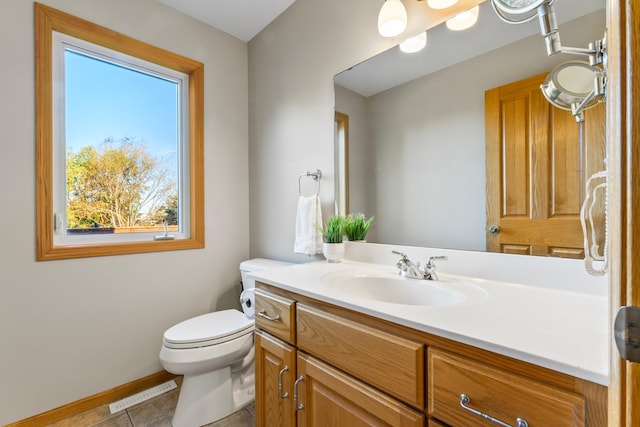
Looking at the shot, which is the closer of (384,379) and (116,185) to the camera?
(384,379)

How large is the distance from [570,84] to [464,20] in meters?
0.48

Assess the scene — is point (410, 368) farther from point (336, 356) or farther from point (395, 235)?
point (395, 235)

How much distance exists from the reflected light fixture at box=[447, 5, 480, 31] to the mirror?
0.7 inches

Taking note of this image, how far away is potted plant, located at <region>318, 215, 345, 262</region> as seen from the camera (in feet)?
4.79

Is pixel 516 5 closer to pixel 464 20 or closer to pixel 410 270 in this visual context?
pixel 464 20

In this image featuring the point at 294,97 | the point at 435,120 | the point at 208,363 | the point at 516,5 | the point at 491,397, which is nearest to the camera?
the point at 491,397

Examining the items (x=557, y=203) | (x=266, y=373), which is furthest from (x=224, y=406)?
(x=557, y=203)

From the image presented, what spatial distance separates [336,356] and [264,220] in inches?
54.0

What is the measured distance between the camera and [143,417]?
1.52 meters

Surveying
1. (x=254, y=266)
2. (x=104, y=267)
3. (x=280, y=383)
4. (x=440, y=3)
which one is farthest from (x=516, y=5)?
(x=104, y=267)

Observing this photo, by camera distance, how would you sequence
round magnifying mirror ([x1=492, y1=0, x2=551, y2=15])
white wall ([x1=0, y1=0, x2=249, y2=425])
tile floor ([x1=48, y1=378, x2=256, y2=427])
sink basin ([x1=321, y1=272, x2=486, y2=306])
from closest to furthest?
round magnifying mirror ([x1=492, y1=0, x2=551, y2=15]), sink basin ([x1=321, y1=272, x2=486, y2=306]), white wall ([x1=0, y1=0, x2=249, y2=425]), tile floor ([x1=48, y1=378, x2=256, y2=427])

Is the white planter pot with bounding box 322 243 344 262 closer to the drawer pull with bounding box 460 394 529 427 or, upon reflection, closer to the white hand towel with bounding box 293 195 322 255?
the white hand towel with bounding box 293 195 322 255

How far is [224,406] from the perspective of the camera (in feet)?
5.01

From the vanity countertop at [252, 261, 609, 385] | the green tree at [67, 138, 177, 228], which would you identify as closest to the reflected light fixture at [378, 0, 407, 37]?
the vanity countertop at [252, 261, 609, 385]
